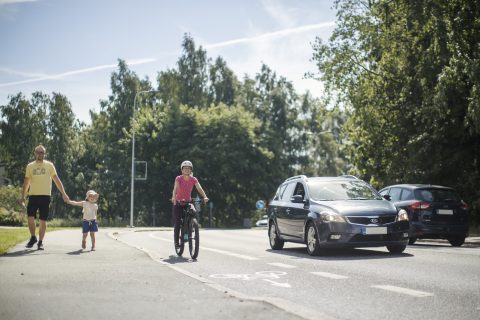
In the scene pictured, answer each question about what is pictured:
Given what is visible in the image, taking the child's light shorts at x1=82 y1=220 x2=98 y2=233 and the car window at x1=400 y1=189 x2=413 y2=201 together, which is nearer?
the child's light shorts at x1=82 y1=220 x2=98 y2=233

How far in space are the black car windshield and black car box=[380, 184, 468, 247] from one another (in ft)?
10.7

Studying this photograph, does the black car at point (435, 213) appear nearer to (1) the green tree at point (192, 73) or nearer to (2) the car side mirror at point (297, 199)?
(2) the car side mirror at point (297, 199)

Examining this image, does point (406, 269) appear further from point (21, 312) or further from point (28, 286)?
point (21, 312)

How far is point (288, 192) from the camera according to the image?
16.7 metres

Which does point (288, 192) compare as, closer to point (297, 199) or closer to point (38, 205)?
point (297, 199)

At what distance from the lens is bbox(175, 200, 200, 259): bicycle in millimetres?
13039

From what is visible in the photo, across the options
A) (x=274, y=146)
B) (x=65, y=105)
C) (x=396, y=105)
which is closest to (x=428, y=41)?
(x=396, y=105)

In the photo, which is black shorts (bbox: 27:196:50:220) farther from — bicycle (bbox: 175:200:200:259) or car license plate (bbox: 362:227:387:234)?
car license plate (bbox: 362:227:387:234)

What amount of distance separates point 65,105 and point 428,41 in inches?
2384

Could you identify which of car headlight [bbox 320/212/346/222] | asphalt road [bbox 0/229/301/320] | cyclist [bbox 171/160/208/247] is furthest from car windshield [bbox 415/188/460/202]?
asphalt road [bbox 0/229/301/320]

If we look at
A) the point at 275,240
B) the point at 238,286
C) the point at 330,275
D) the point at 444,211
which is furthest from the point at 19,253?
the point at 444,211

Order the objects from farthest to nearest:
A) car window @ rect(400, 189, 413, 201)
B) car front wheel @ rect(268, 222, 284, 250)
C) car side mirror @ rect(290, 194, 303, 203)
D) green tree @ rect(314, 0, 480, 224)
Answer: green tree @ rect(314, 0, 480, 224) → car window @ rect(400, 189, 413, 201) → car front wheel @ rect(268, 222, 284, 250) → car side mirror @ rect(290, 194, 303, 203)

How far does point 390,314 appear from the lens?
22.0 ft

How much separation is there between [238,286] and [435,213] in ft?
35.6
